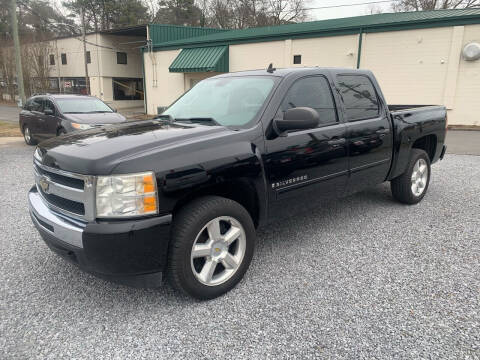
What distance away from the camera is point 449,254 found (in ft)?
12.4

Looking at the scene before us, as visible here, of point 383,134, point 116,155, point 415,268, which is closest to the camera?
point 116,155

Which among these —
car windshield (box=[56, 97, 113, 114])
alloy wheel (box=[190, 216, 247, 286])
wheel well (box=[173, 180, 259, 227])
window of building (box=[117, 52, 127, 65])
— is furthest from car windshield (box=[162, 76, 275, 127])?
window of building (box=[117, 52, 127, 65])

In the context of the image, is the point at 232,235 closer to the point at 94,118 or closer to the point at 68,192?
the point at 68,192

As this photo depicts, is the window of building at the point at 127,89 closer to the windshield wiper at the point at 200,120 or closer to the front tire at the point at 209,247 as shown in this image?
the windshield wiper at the point at 200,120

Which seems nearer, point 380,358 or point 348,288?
point 380,358

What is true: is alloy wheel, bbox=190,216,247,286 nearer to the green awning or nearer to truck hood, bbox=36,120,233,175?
truck hood, bbox=36,120,233,175

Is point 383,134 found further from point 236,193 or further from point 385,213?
point 236,193

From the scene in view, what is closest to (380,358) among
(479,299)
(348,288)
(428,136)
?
(348,288)

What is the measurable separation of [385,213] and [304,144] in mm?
2169

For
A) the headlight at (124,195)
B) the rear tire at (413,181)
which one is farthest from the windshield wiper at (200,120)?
the rear tire at (413,181)

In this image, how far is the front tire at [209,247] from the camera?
2.71 meters

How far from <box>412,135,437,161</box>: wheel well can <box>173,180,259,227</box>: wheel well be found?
3.46 m

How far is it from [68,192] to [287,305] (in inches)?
73.1

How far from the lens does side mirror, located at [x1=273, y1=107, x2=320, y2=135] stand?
316 centimetres
